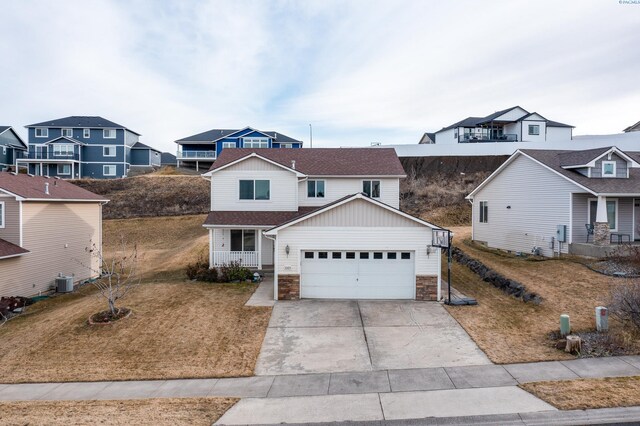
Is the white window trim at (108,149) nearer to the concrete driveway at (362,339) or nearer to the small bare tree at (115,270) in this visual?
the small bare tree at (115,270)

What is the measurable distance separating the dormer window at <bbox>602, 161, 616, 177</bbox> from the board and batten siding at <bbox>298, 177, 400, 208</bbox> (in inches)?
437

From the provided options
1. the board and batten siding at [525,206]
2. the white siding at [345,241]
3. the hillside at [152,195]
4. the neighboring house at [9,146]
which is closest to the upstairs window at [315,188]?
the white siding at [345,241]

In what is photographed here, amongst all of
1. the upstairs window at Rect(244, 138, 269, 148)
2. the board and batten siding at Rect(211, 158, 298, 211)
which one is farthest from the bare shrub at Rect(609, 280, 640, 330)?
the upstairs window at Rect(244, 138, 269, 148)

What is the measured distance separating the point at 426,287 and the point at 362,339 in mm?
5270

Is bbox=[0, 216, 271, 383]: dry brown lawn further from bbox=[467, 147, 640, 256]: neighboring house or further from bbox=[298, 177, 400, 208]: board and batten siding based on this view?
bbox=[467, 147, 640, 256]: neighboring house

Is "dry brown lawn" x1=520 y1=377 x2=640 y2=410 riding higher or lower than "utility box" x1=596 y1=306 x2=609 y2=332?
lower

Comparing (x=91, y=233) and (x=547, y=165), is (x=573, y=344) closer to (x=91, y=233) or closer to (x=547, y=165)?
(x=547, y=165)

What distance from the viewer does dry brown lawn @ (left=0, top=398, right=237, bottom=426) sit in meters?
8.12

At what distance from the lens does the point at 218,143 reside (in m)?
53.4

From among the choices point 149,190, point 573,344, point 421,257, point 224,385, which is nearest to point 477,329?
point 573,344

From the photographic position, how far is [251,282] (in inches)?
814

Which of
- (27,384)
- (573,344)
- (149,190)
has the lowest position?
(27,384)

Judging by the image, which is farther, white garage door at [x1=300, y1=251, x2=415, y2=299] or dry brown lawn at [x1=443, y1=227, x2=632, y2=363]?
white garage door at [x1=300, y1=251, x2=415, y2=299]

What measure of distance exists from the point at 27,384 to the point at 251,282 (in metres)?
10.8
